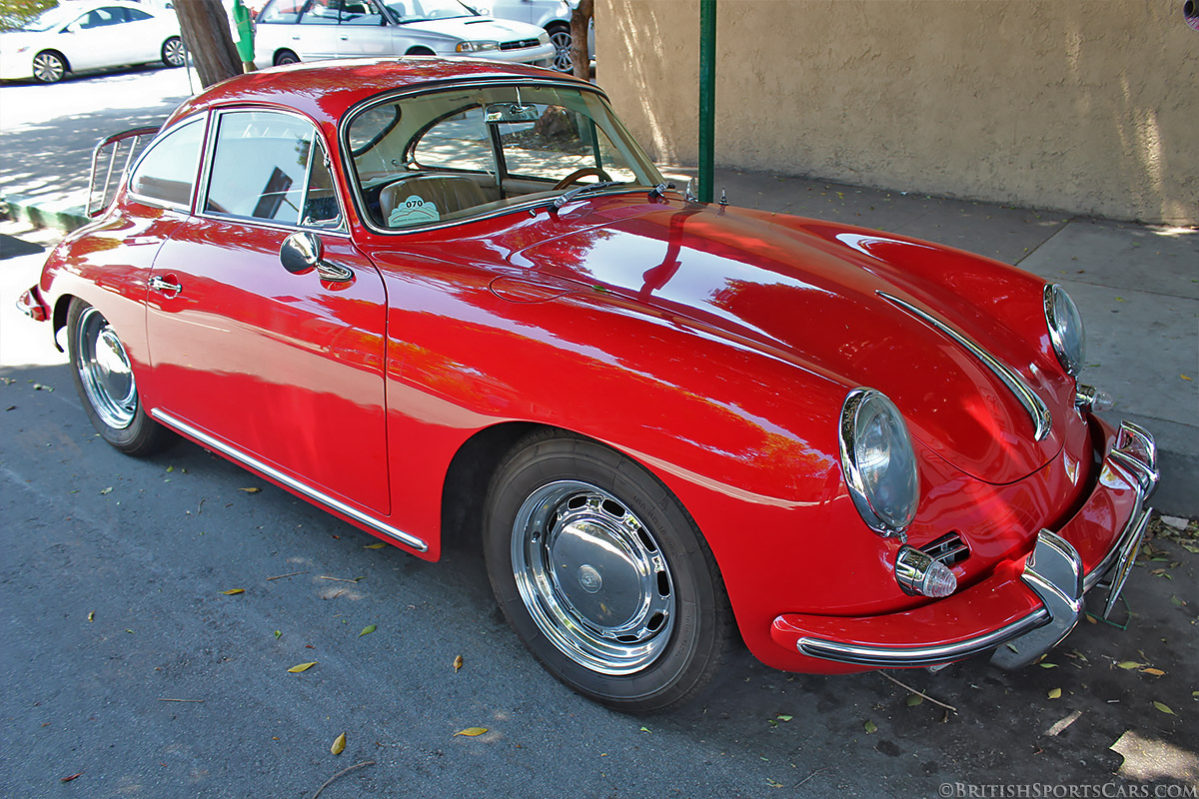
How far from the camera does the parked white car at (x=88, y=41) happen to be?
19.0m

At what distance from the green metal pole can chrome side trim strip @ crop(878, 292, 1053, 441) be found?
258 cm

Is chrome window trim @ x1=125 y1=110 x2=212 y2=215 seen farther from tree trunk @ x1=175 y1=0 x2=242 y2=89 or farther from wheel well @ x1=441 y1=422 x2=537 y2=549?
tree trunk @ x1=175 y1=0 x2=242 y2=89

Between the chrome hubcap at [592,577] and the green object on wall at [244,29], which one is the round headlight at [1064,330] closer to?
the chrome hubcap at [592,577]

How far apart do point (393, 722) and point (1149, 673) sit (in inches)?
87.4

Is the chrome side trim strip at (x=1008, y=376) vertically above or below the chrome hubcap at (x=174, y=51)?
below

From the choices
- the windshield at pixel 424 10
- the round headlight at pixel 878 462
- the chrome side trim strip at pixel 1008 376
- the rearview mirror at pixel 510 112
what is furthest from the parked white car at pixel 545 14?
the round headlight at pixel 878 462

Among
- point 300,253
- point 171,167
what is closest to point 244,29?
point 171,167

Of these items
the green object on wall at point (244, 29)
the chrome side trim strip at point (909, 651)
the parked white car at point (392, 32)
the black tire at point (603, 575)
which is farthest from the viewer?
the parked white car at point (392, 32)

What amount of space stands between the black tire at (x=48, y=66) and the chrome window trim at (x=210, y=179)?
1927cm

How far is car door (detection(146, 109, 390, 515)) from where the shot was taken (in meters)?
2.89

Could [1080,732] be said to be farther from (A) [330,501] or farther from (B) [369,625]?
(A) [330,501]

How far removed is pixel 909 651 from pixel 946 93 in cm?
674

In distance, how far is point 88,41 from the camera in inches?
764

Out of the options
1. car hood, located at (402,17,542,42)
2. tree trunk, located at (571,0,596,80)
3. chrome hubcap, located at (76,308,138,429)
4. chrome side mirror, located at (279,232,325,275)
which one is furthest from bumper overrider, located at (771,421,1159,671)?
car hood, located at (402,17,542,42)
